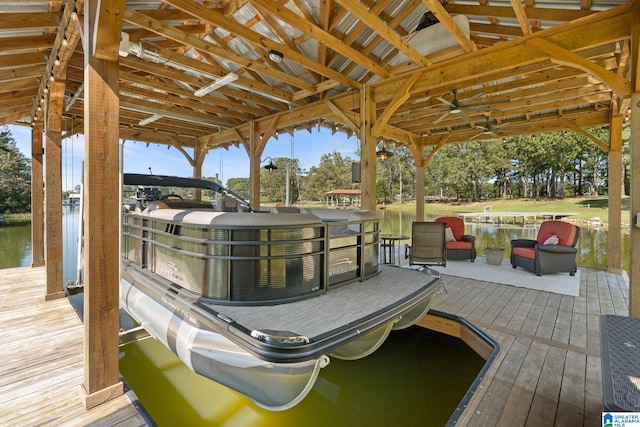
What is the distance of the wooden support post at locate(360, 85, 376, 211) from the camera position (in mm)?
4867

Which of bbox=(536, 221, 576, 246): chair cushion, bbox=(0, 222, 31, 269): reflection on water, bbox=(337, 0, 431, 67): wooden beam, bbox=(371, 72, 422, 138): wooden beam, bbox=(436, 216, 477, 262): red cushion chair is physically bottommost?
bbox=(0, 222, 31, 269): reflection on water

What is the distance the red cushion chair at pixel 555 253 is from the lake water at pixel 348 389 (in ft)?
8.61

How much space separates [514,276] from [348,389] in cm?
399

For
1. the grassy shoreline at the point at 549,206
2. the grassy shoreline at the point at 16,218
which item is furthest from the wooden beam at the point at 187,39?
the grassy shoreline at the point at 16,218

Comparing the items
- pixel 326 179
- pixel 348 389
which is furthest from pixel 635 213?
pixel 326 179

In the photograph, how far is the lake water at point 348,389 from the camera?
278 cm

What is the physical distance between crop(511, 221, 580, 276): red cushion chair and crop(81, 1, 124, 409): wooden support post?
6.41 metres

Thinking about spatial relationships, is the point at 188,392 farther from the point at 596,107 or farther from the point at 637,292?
the point at 596,107

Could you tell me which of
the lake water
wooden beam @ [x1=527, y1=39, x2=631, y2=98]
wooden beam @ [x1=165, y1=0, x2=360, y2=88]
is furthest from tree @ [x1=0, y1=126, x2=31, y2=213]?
wooden beam @ [x1=527, y1=39, x2=631, y2=98]

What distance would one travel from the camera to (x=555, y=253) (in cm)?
550

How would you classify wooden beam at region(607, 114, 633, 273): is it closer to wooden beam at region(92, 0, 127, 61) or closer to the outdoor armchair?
the outdoor armchair

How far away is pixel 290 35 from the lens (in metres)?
4.14

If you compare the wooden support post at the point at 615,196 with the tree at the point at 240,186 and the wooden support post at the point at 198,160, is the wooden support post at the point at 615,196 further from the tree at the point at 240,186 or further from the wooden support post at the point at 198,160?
the tree at the point at 240,186

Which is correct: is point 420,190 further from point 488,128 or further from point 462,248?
point 488,128
